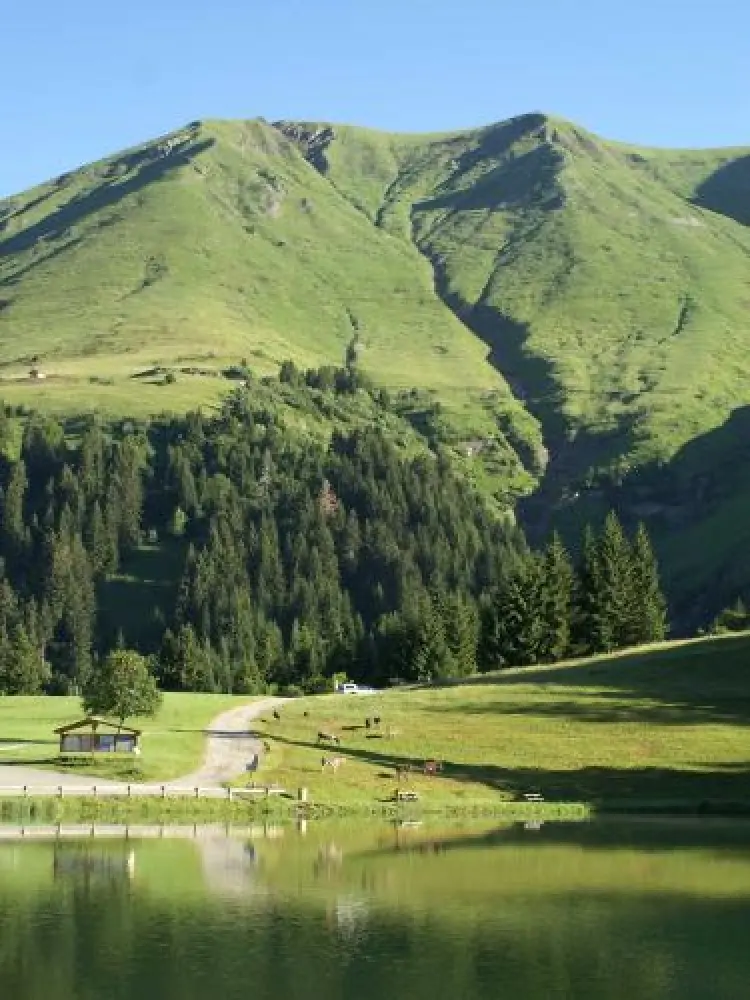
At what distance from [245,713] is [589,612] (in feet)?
159

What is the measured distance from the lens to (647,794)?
321 feet

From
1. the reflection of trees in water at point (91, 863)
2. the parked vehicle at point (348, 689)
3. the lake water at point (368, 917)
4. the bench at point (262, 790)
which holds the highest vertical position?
the parked vehicle at point (348, 689)

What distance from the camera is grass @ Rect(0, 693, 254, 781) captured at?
97750 millimetres

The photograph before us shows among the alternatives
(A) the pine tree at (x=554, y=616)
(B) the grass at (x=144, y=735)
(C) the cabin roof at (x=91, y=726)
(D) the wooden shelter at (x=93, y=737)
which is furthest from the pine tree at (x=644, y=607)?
(D) the wooden shelter at (x=93, y=737)

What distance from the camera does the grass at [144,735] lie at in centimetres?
9775

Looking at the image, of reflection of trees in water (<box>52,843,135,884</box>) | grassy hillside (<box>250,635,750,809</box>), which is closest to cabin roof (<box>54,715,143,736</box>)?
grassy hillside (<box>250,635,750,809</box>)

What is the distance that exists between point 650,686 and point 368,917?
8277cm

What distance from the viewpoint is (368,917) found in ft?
182

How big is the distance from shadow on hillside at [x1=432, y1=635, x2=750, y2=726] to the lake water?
4246 centimetres

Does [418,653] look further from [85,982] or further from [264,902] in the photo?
[85,982]

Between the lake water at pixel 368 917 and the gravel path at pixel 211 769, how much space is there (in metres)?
13.9

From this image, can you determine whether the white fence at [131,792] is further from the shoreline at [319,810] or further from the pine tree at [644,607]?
the pine tree at [644,607]

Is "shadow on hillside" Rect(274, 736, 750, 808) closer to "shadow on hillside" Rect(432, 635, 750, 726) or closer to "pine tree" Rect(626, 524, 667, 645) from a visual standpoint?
"shadow on hillside" Rect(432, 635, 750, 726)

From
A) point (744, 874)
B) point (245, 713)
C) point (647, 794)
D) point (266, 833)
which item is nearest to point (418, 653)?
point (245, 713)
